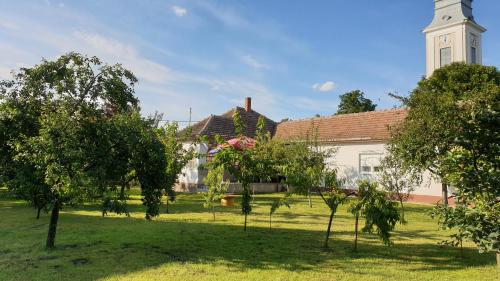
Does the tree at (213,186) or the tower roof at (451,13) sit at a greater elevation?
the tower roof at (451,13)

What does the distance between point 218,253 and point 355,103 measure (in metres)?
49.9

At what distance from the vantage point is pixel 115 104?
10609 millimetres

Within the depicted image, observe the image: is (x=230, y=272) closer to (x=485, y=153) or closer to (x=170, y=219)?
(x=485, y=153)

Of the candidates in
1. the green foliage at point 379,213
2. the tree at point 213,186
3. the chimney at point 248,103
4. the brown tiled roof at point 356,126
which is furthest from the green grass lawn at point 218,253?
the chimney at point 248,103

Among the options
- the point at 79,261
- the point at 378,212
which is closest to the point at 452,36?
the point at 378,212

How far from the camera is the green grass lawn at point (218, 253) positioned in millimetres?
7496

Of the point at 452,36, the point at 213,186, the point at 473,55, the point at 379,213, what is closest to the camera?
the point at 379,213

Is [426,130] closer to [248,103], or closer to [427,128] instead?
[427,128]

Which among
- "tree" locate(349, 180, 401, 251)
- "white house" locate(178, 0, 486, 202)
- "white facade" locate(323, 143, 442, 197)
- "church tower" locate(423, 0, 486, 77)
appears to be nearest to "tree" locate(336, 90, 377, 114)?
"church tower" locate(423, 0, 486, 77)

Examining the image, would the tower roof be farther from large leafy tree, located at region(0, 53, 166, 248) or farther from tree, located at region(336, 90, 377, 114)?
large leafy tree, located at region(0, 53, 166, 248)

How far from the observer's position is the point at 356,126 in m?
28.2

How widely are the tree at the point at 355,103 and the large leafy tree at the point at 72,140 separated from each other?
48691 mm

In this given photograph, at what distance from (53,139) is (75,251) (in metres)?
2.79

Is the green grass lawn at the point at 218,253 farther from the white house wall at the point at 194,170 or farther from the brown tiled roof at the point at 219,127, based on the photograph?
the brown tiled roof at the point at 219,127
